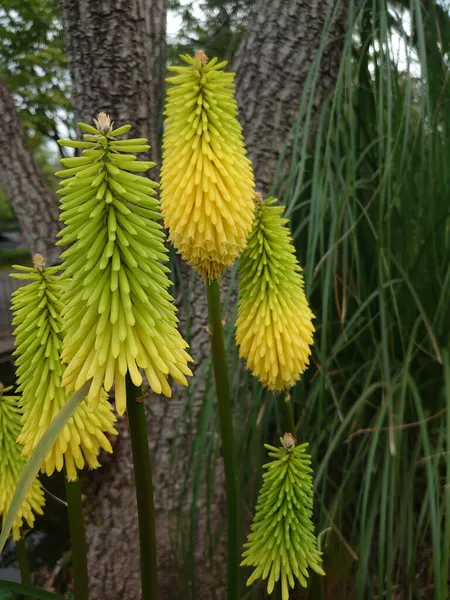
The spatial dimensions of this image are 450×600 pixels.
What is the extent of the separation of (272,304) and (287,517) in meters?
0.39

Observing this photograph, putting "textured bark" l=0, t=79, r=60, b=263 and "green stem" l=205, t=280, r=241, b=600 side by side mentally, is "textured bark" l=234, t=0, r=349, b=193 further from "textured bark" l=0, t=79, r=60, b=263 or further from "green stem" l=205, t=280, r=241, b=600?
"green stem" l=205, t=280, r=241, b=600

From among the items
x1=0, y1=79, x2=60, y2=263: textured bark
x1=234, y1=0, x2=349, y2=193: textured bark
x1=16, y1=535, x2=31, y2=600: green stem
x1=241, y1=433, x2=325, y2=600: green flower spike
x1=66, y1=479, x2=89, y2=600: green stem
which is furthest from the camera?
x1=0, y1=79, x2=60, y2=263: textured bark

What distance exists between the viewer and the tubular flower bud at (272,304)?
3.58 feet

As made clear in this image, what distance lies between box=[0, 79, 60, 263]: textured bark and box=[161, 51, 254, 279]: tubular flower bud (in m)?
1.41

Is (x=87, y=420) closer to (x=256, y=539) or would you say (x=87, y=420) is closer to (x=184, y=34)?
(x=256, y=539)

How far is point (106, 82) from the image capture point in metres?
1.90

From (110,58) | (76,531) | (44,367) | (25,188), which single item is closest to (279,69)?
(110,58)

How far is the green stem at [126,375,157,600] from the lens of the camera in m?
0.67

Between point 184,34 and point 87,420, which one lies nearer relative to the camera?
point 87,420

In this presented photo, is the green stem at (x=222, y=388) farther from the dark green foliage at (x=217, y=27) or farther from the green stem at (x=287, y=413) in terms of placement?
the dark green foliage at (x=217, y=27)

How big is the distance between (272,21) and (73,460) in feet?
5.24

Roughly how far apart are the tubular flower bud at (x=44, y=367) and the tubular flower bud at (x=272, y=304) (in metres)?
0.33

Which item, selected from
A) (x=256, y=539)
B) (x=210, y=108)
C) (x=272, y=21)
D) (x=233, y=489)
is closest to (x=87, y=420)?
(x=233, y=489)

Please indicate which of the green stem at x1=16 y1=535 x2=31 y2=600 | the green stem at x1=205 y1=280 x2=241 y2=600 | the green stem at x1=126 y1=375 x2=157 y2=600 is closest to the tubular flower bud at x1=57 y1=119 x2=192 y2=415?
the green stem at x1=126 y1=375 x2=157 y2=600
